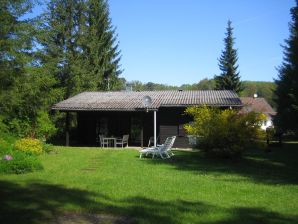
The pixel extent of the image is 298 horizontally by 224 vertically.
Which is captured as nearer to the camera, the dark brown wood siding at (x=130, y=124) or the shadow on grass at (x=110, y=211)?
the shadow on grass at (x=110, y=211)

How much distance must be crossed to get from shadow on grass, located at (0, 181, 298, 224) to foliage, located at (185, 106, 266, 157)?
27.1ft

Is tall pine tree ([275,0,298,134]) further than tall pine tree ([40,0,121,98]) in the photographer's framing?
No

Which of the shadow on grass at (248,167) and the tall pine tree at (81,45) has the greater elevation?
the tall pine tree at (81,45)

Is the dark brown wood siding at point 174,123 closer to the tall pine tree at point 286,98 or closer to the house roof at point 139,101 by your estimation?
the house roof at point 139,101


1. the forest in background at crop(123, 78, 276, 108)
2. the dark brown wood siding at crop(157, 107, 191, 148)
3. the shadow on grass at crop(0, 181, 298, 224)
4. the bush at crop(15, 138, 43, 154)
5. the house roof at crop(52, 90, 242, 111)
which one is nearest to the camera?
the shadow on grass at crop(0, 181, 298, 224)

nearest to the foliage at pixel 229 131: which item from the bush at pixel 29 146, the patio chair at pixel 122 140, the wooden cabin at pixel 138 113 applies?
the wooden cabin at pixel 138 113

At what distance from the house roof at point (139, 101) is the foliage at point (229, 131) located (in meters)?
5.59

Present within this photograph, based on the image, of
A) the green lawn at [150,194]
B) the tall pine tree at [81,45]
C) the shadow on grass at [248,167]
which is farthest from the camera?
the tall pine tree at [81,45]

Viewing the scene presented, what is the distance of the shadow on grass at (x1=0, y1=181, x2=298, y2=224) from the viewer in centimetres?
665

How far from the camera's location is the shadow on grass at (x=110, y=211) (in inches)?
262

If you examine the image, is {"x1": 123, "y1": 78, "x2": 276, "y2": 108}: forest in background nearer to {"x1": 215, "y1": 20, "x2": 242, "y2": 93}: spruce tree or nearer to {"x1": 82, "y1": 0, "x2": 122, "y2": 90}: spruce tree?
{"x1": 215, "y1": 20, "x2": 242, "y2": 93}: spruce tree

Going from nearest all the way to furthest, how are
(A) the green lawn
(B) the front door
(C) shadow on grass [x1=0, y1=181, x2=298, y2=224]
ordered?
1. (C) shadow on grass [x1=0, y1=181, x2=298, y2=224]
2. (A) the green lawn
3. (B) the front door

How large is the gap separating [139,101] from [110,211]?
57.6 ft

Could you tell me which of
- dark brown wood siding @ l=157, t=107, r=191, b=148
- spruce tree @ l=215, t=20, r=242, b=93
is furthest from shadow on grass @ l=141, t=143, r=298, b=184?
spruce tree @ l=215, t=20, r=242, b=93
